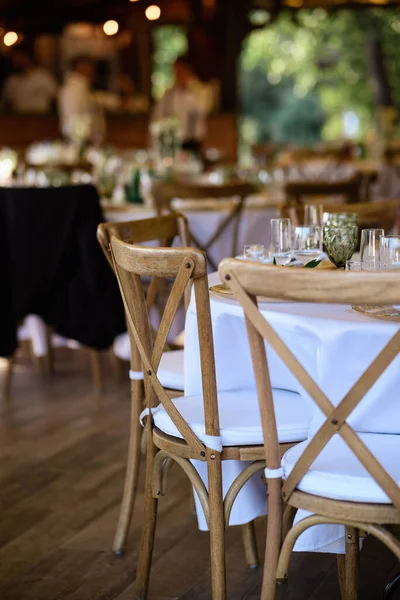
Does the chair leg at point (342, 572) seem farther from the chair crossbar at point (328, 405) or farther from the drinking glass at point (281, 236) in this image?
the drinking glass at point (281, 236)

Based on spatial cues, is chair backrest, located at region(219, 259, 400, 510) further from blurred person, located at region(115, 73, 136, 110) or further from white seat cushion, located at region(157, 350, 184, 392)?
blurred person, located at region(115, 73, 136, 110)

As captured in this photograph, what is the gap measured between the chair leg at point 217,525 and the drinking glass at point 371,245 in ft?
2.37

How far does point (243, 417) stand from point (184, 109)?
8793 millimetres

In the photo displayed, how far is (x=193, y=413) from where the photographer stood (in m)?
2.25

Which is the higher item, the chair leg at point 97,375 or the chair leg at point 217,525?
the chair leg at point 217,525

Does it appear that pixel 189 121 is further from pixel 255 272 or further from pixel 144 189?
pixel 255 272

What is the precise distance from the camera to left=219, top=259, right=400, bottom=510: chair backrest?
1657mm

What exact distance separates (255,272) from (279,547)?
59cm

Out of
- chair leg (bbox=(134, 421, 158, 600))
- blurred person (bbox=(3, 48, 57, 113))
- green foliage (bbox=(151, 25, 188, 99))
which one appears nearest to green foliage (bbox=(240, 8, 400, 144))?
green foliage (bbox=(151, 25, 188, 99))

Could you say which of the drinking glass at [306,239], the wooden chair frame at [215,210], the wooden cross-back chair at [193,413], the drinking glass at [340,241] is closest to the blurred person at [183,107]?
the wooden chair frame at [215,210]

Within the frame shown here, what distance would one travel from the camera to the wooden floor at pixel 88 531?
8.44 ft

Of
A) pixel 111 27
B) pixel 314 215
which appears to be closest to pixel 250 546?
pixel 314 215

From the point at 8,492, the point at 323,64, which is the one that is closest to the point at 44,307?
the point at 8,492

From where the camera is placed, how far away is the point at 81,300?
4.62 metres
